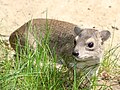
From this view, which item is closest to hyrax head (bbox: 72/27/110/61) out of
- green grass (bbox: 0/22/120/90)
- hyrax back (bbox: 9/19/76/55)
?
green grass (bbox: 0/22/120/90)

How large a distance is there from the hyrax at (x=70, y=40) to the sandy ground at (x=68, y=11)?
49.5 inches

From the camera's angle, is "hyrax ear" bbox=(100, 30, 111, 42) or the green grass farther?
"hyrax ear" bbox=(100, 30, 111, 42)

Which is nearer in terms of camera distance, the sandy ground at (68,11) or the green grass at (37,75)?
the green grass at (37,75)

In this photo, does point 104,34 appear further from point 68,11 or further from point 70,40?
point 68,11

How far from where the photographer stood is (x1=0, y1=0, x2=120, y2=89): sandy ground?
7672 mm

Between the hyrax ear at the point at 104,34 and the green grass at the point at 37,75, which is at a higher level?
the hyrax ear at the point at 104,34

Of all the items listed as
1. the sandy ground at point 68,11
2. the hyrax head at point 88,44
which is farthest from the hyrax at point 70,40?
the sandy ground at point 68,11

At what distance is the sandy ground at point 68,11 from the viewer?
302 inches

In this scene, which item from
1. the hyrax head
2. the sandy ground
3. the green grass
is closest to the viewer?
Answer: the green grass

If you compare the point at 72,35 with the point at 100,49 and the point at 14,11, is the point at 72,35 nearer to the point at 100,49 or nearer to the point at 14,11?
the point at 100,49

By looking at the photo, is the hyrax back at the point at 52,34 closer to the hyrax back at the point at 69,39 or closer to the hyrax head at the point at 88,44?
the hyrax back at the point at 69,39

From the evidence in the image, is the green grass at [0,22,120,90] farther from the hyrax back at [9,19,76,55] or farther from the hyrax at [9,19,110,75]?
the hyrax back at [9,19,76,55]

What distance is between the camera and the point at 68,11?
26.1 ft

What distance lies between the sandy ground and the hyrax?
1257 millimetres
